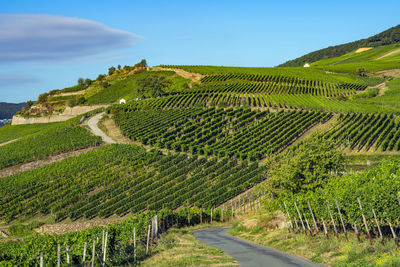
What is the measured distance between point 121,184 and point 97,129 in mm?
33387

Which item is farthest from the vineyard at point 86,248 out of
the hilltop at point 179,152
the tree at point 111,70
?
the tree at point 111,70

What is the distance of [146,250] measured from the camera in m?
26.4

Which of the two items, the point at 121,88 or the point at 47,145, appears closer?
the point at 47,145

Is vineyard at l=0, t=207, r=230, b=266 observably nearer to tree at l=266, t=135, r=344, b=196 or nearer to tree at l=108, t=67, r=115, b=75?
tree at l=266, t=135, r=344, b=196

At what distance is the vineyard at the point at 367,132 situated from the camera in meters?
67.3

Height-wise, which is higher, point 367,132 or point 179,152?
point 367,132

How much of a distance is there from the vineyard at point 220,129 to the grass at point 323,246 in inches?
1287

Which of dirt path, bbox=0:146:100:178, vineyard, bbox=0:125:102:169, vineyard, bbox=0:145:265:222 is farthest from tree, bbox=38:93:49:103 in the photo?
vineyard, bbox=0:145:265:222

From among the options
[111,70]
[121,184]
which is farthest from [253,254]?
[111,70]

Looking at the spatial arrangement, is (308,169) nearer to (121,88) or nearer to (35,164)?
(35,164)

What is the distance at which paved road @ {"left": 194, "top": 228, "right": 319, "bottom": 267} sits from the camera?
2172 cm

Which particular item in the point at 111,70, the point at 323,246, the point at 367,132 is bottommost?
the point at 323,246

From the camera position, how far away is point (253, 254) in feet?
81.0

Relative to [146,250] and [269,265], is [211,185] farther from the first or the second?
[269,265]
